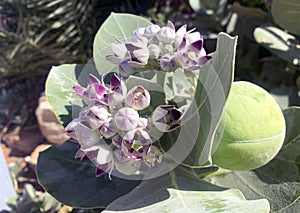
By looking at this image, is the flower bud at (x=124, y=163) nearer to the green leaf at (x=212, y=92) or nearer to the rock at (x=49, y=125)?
the green leaf at (x=212, y=92)

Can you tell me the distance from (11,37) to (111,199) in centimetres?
118

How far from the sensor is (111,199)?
0.64 m

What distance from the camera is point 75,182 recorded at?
660mm

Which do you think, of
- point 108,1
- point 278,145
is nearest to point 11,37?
point 108,1

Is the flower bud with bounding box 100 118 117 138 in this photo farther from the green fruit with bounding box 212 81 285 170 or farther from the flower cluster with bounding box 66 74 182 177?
the green fruit with bounding box 212 81 285 170

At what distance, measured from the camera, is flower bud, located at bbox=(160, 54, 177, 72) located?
1.84ft

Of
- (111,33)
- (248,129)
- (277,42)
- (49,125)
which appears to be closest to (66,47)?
(49,125)

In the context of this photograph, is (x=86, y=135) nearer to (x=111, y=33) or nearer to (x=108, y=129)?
(x=108, y=129)

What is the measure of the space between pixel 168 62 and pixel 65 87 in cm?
18

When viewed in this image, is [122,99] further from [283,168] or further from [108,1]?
[108,1]

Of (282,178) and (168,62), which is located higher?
(168,62)

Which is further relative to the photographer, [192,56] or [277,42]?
[277,42]

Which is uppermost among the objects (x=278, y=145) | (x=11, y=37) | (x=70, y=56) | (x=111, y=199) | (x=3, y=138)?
(x=278, y=145)

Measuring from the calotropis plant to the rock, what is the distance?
120cm
